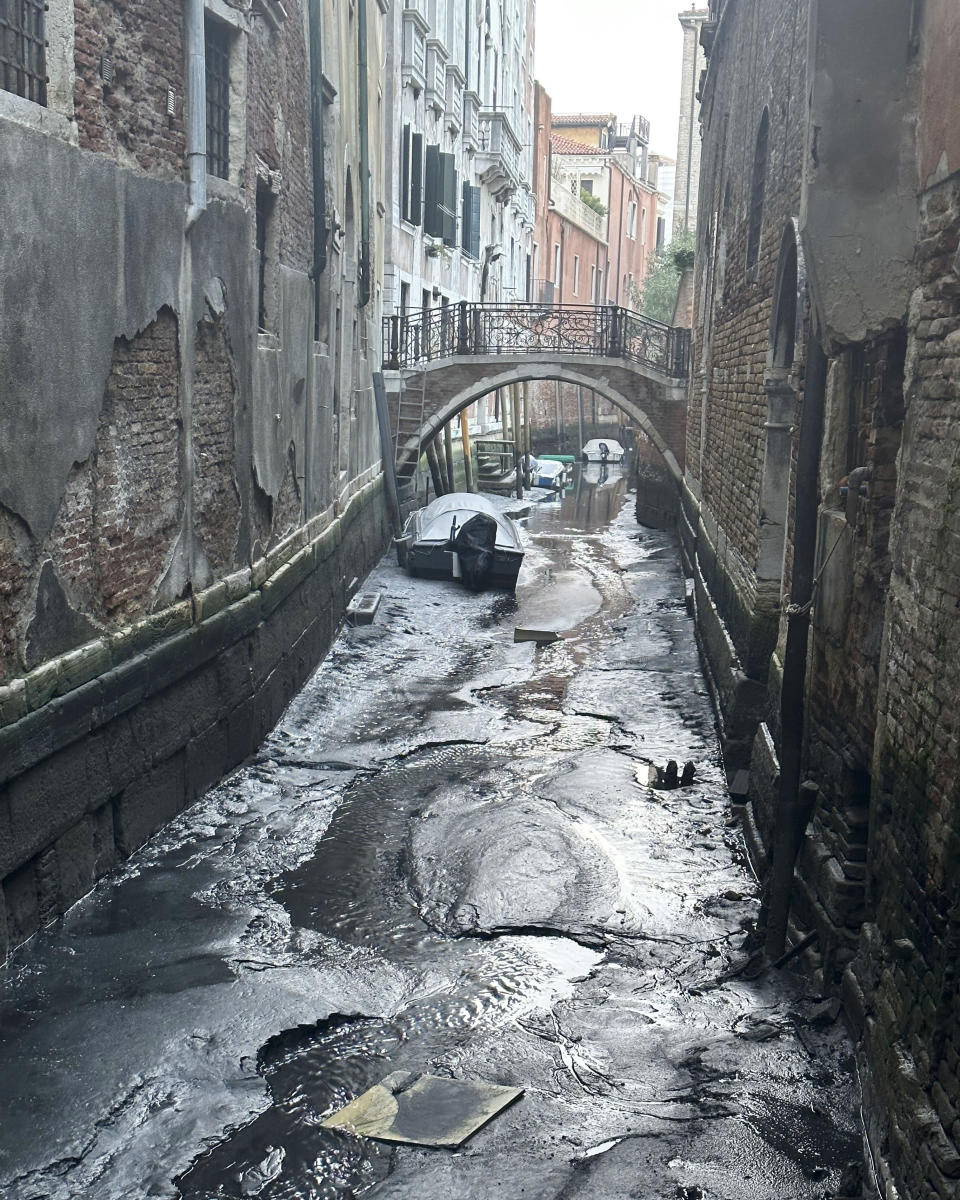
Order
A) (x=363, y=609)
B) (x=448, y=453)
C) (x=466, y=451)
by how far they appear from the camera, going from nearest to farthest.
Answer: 1. (x=363, y=609)
2. (x=448, y=453)
3. (x=466, y=451)

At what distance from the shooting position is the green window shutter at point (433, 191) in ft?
64.1

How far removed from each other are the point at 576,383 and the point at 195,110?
12.3 meters

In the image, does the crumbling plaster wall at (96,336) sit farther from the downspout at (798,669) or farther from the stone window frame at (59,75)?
the downspout at (798,669)

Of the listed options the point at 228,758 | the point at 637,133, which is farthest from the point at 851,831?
the point at 637,133

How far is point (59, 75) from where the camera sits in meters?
5.36

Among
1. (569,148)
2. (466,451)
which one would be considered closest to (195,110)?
(466,451)

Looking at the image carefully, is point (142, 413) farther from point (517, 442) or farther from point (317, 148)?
point (517, 442)

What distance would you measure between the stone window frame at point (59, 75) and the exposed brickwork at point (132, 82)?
0.07 m

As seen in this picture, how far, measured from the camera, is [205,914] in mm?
5781

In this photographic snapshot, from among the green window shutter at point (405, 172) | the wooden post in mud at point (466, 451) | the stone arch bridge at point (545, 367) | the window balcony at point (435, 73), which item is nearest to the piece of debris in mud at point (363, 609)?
the stone arch bridge at point (545, 367)

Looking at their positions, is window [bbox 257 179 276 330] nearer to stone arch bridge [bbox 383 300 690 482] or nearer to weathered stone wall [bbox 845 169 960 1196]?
weathered stone wall [bbox 845 169 960 1196]

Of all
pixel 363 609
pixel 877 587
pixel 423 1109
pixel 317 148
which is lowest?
pixel 363 609

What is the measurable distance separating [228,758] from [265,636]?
1120mm

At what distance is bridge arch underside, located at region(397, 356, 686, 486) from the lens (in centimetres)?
1855
